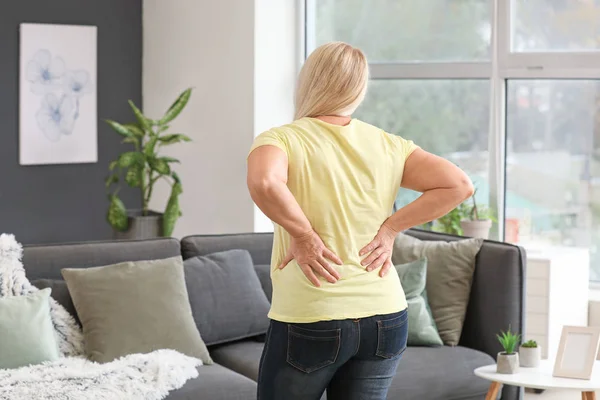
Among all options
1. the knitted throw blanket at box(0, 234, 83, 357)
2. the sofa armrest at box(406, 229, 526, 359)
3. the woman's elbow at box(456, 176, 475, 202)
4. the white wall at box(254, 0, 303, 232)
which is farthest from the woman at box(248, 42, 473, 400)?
the white wall at box(254, 0, 303, 232)

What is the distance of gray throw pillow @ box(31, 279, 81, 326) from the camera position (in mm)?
3646

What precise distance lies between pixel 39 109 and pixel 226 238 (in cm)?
250

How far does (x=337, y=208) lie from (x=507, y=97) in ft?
11.9

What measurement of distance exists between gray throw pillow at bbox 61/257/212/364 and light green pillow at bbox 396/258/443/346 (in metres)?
0.85

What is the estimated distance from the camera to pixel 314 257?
207cm

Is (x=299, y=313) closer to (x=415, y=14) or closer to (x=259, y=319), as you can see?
(x=259, y=319)

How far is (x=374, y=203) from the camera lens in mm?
2154

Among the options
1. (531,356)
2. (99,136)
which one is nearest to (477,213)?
(531,356)

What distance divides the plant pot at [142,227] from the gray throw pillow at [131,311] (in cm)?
199

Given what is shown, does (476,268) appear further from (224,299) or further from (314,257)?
(314,257)

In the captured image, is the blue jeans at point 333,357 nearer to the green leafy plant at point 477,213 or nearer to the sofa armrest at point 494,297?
the sofa armrest at point 494,297

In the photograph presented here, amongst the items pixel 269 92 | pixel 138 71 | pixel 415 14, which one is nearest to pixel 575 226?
pixel 415 14

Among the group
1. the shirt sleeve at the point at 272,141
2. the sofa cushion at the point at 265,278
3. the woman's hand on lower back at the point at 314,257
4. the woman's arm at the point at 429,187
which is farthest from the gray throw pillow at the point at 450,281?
the shirt sleeve at the point at 272,141

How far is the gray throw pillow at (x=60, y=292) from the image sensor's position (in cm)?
365
